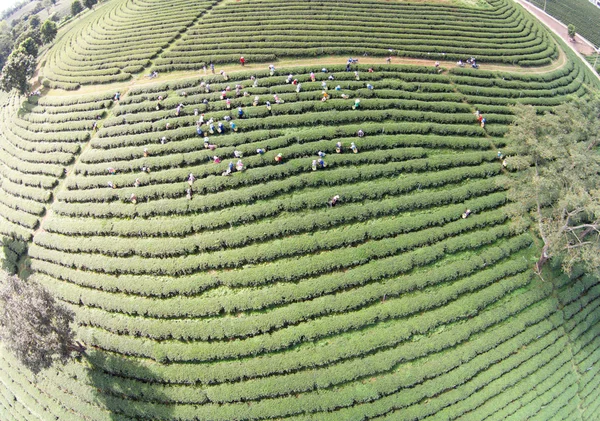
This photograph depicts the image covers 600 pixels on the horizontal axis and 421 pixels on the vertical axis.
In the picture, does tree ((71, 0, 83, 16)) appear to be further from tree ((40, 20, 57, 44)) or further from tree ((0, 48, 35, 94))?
tree ((0, 48, 35, 94))

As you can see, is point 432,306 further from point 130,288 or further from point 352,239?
point 130,288

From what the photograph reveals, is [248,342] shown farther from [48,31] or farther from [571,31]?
[571,31]

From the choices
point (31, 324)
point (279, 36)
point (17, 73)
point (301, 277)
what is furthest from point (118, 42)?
point (301, 277)

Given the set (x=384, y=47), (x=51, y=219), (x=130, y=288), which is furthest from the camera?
(x=384, y=47)

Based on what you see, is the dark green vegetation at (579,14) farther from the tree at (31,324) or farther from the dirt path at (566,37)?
the tree at (31,324)

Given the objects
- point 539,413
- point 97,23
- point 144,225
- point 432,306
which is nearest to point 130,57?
point 97,23

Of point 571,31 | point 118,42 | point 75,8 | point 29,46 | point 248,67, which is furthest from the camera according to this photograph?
point 75,8
